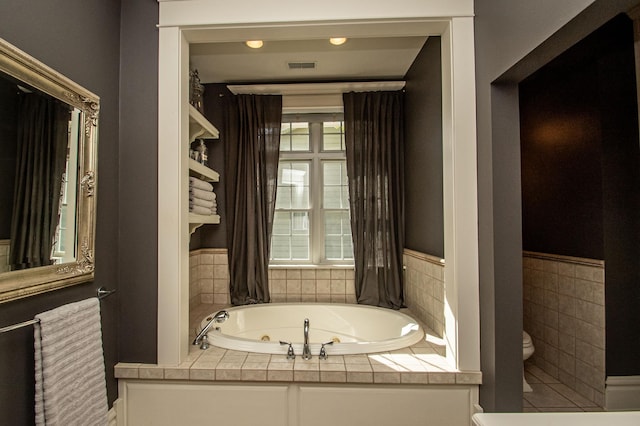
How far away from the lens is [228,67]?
2.78 m

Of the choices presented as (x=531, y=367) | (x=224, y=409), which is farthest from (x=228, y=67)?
(x=531, y=367)

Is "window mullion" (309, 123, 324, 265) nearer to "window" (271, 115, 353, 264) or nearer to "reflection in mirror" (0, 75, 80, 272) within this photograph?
"window" (271, 115, 353, 264)

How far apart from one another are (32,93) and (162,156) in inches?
24.6

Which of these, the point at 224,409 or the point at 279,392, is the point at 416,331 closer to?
the point at 279,392

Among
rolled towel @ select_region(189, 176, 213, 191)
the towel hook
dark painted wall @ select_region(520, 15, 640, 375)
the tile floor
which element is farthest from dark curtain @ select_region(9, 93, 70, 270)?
dark painted wall @ select_region(520, 15, 640, 375)

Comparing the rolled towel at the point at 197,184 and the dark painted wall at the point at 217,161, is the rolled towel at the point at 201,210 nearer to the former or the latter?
the rolled towel at the point at 197,184

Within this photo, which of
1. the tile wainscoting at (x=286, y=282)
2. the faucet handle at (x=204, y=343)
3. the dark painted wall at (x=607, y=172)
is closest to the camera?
the faucet handle at (x=204, y=343)

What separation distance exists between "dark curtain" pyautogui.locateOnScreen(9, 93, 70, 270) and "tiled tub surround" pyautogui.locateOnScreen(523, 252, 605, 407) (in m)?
3.13

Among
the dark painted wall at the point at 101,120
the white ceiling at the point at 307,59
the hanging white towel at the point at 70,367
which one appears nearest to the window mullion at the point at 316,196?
the white ceiling at the point at 307,59

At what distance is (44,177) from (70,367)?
28.5 inches

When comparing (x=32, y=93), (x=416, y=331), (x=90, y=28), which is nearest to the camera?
(x=32, y=93)

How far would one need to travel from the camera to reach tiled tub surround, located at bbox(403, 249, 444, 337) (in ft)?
7.05

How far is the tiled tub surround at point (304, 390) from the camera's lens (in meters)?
1.67

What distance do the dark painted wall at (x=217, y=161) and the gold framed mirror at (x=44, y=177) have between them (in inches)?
61.3
